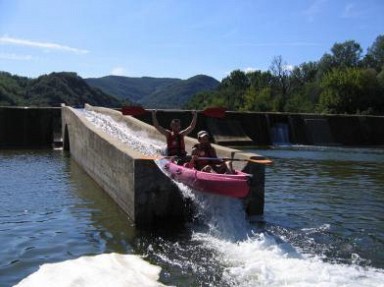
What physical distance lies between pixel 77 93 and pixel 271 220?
478 ft

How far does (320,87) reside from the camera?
283 ft

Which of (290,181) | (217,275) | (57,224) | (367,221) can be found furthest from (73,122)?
(217,275)

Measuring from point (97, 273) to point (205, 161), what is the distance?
4246 millimetres

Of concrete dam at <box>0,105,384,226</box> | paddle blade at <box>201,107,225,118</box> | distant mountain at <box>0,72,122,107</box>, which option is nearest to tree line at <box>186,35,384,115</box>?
concrete dam at <box>0,105,384,226</box>

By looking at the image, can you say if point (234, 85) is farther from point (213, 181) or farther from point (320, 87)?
point (213, 181)

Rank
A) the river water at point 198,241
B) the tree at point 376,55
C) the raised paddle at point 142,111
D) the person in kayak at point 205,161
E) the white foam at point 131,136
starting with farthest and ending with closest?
the tree at point 376,55, the white foam at point 131,136, the raised paddle at point 142,111, the person in kayak at point 205,161, the river water at point 198,241

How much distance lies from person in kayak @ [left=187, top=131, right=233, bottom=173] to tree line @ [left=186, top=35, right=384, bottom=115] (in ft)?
180

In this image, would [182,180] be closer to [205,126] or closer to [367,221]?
[367,221]

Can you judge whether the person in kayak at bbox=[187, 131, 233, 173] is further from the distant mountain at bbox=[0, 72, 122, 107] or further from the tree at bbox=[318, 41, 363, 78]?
the distant mountain at bbox=[0, 72, 122, 107]

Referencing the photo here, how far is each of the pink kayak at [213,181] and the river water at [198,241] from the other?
0.40 metres

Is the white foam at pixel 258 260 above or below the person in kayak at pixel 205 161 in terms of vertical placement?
below

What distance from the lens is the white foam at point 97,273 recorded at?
799 centimetres

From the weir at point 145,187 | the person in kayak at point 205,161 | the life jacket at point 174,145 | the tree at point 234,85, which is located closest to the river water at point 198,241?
the weir at point 145,187

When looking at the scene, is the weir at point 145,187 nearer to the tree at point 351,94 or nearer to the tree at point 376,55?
the tree at point 351,94
